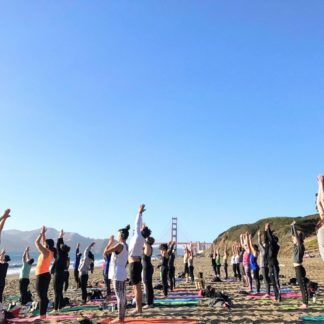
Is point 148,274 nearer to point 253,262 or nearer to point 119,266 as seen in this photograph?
point 119,266

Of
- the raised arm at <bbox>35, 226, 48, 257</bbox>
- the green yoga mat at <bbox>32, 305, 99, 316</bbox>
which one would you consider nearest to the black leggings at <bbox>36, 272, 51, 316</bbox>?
the raised arm at <bbox>35, 226, 48, 257</bbox>

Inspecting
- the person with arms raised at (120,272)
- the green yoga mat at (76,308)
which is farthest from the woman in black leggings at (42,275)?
the person with arms raised at (120,272)

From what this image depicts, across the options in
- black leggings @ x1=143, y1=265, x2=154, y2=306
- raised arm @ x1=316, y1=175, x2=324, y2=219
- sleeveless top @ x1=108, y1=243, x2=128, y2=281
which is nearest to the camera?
raised arm @ x1=316, y1=175, x2=324, y2=219

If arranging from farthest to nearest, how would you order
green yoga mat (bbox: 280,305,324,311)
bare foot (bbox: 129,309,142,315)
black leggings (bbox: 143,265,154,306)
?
black leggings (bbox: 143,265,154,306), green yoga mat (bbox: 280,305,324,311), bare foot (bbox: 129,309,142,315)

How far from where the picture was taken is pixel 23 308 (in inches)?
423

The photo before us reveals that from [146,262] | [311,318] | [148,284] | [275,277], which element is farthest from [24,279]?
[311,318]

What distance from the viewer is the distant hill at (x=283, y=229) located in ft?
162

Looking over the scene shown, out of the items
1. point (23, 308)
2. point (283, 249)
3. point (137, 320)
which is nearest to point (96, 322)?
point (137, 320)

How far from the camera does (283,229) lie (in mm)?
58500

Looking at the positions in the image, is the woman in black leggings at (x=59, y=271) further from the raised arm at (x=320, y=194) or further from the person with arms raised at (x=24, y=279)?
the raised arm at (x=320, y=194)

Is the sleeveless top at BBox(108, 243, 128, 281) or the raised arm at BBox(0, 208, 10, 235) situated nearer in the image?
the raised arm at BBox(0, 208, 10, 235)

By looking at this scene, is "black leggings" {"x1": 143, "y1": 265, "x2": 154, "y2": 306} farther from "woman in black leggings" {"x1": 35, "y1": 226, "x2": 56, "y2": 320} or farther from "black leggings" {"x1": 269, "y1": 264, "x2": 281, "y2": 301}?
"black leggings" {"x1": 269, "y1": 264, "x2": 281, "y2": 301}

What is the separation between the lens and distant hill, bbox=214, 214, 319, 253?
49.3 meters

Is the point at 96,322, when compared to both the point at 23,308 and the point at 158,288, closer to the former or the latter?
the point at 23,308
